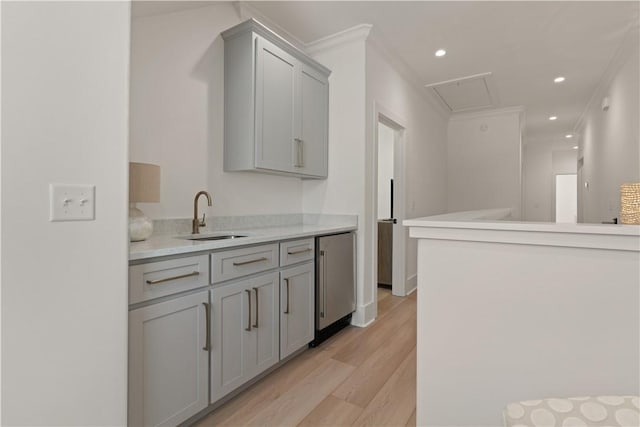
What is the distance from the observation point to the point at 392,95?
3.35 m

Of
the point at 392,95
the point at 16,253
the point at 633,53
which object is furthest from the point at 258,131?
the point at 633,53

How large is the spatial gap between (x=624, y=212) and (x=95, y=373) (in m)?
1.96

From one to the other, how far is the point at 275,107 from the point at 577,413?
90.1 inches

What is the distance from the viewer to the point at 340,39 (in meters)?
2.86

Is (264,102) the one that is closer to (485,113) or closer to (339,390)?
(339,390)

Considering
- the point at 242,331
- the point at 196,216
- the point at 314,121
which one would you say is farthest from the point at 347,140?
the point at 242,331

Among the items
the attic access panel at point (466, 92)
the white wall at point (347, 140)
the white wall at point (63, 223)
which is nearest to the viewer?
the white wall at point (63, 223)

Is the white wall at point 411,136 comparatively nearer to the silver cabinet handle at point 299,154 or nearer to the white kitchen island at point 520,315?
the silver cabinet handle at point 299,154

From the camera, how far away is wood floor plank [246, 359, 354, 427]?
1579 millimetres

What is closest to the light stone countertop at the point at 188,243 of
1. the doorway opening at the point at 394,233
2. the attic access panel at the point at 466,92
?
the doorway opening at the point at 394,233

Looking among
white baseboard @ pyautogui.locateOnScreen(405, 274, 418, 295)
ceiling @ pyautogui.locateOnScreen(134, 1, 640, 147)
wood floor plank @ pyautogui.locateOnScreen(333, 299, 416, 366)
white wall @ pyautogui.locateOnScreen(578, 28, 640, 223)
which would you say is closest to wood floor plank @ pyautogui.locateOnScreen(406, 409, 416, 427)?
wood floor plank @ pyautogui.locateOnScreen(333, 299, 416, 366)

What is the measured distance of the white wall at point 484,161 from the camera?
5.05 meters

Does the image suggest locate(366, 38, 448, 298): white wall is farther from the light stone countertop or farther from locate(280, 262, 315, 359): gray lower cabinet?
the light stone countertop

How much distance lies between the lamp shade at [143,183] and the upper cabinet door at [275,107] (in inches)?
29.8
